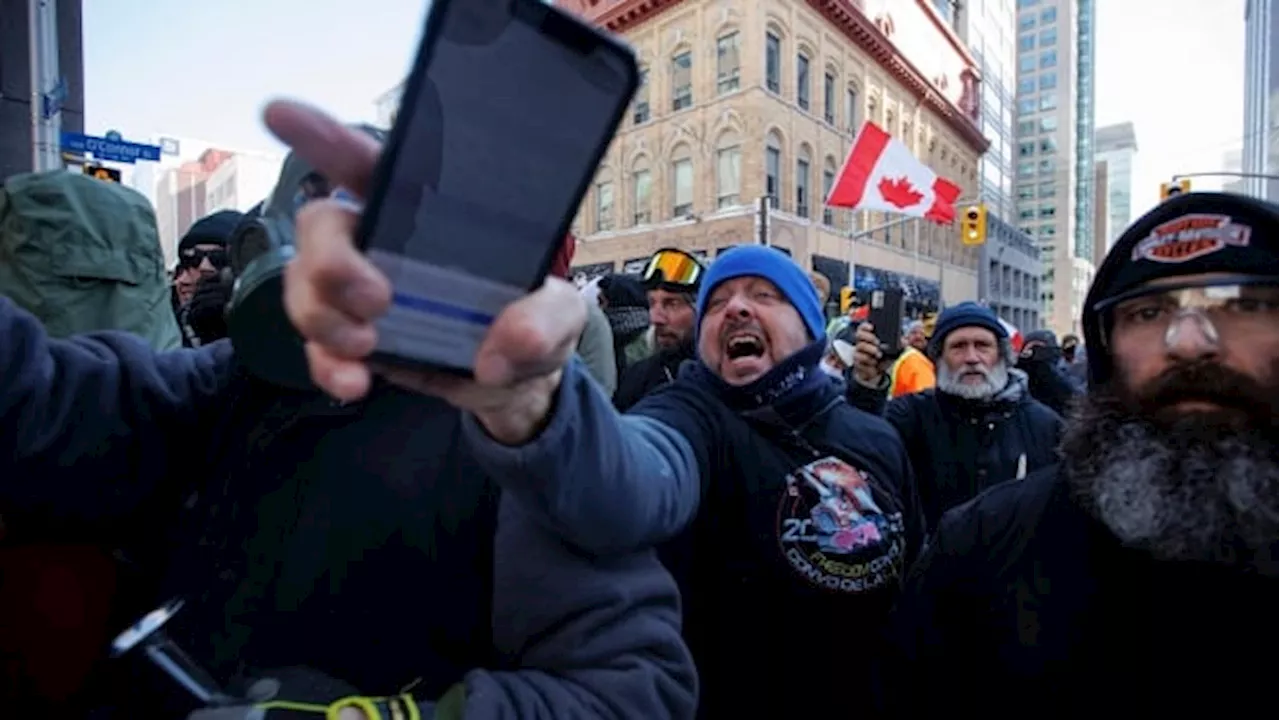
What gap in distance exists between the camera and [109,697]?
1244mm

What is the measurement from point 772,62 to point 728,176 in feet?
14.5

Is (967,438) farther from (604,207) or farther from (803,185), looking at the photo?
(604,207)

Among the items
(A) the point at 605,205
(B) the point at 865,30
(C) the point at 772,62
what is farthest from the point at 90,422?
(B) the point at 865,30

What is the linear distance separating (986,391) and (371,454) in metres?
3.47

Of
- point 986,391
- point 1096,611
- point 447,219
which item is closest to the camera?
point 447,219

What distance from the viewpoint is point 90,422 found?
115cm

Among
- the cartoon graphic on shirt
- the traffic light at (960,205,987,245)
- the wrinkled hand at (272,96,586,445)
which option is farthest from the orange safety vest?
the traffic light at (960,205,987,245)

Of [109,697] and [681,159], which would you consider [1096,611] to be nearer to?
[109,697]

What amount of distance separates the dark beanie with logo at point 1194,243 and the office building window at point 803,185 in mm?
27448

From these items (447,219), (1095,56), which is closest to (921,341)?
(447,219)

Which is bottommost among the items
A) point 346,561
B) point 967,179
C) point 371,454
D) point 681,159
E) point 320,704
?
point 320,704

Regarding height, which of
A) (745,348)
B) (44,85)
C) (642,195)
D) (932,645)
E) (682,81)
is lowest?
(932,645)

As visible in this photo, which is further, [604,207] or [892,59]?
[892,59]

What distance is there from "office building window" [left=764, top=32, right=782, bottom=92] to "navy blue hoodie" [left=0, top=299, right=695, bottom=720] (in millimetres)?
27164
